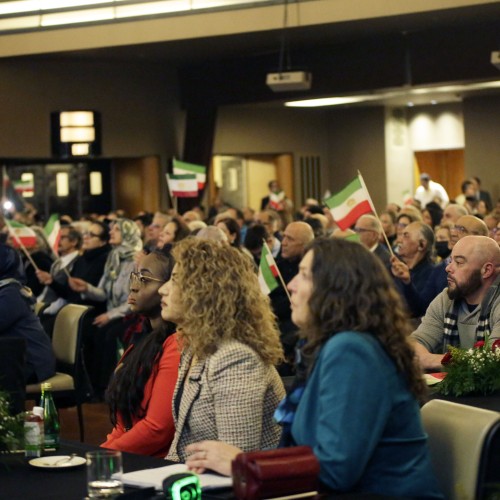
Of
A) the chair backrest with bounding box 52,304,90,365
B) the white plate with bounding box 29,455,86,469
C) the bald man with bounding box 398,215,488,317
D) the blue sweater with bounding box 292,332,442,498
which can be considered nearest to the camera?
the blue sweater with bounding box 292,332,442,498

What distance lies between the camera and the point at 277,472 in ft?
9.14

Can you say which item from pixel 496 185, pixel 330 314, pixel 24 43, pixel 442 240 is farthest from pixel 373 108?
pixel 330 314

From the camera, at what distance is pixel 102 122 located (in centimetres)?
2003

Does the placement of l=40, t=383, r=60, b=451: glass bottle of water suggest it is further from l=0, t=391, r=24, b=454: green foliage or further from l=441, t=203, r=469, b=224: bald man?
l=441, t=203, r=469, b=224: bald man

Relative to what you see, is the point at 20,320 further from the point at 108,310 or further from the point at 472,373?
the point at 472,373

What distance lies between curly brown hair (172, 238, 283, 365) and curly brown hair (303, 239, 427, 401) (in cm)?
77

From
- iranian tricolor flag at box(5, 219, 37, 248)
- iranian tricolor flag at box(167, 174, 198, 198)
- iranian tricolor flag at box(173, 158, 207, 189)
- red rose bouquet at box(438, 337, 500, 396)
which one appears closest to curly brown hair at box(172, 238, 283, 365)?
red rose bouquet at box(438, 337, 500, 396)

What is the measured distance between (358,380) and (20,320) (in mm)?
4530

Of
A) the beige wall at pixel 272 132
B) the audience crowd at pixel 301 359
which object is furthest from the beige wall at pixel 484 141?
the audience crowd at pixel 301 359

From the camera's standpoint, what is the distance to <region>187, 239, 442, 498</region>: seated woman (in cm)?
294

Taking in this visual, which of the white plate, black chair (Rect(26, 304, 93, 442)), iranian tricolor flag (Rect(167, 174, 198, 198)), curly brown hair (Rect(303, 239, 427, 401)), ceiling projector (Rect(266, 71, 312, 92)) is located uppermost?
ceiling projector (Rect(266, 71, 312, 92))

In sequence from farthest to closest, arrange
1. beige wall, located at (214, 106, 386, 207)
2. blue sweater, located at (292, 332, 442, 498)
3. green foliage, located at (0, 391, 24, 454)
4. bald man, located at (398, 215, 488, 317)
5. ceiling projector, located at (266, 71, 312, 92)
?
1. beige wall, located at (214, 106, 386, 207)
2. ceiling projector, located at (266, 71, 312, 92)
3. bald man, located at (398, 215, 488, 317)
4. green foliage, located at (0, 391, 24, 454)
5. blue sweater, located at (292, 332, 442, 498)

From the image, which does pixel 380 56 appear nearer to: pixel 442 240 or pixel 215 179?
pixel 215 179

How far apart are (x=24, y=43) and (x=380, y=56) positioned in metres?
5.60
